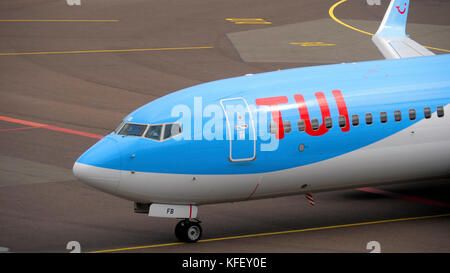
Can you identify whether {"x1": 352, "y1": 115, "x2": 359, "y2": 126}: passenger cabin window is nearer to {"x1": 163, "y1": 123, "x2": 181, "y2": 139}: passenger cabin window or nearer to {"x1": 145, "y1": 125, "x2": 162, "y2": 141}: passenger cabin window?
{"x1": 163, "y1": 123, "x2": 181, "y2": 139}: passenger cabin window

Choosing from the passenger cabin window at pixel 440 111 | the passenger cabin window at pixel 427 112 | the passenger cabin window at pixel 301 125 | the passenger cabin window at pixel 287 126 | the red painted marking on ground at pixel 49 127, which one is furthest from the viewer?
the red painted marking on ground at pixel 49 127

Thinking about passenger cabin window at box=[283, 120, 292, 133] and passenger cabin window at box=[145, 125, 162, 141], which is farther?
passenger cabin window at box=[283, 120, 292, 133]

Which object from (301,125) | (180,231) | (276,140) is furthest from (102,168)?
(301,125)

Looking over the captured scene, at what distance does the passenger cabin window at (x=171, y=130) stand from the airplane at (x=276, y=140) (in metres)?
0.03

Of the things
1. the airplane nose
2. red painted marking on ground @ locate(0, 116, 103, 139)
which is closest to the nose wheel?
the airplane nose

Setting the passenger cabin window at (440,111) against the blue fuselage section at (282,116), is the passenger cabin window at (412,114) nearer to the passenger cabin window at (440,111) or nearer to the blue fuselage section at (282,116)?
the blue fuselage section at (282,116)

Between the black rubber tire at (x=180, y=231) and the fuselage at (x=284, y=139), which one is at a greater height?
the fuselage at (x=284, y=139)

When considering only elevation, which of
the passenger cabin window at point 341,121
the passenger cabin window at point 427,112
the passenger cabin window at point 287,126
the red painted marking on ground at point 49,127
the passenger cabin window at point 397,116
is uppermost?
the red painted marking on ground at point 49,127

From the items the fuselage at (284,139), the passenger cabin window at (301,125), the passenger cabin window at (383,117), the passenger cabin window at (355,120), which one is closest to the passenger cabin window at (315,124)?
the fuselage at (284,139)

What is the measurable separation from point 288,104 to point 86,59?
3153 cm

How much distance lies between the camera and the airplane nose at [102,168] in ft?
89.7

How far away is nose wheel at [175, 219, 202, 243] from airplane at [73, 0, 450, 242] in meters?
0.03

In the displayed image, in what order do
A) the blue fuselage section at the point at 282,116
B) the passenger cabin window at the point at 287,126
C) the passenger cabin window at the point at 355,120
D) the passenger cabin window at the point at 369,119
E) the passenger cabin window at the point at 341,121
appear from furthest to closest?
1. the passenger cabin window at the point at 369,119
2. the passenger cabin window at the point at 355,120
3. the passenger cabin window at the point at 341,121
4. the passenger cabin window at the point at 287,126
5. the blue fuselage section at the point at 282,116

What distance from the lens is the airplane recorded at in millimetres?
27656
